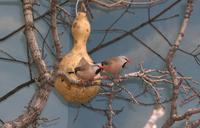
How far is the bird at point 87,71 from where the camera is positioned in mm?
938

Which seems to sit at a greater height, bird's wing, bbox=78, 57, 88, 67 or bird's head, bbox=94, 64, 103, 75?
bird's wing, bbox=78, 57, 88, 67

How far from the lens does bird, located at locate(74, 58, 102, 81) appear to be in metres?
0.94

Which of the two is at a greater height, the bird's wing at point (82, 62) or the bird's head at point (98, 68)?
the bird's wing at point (82, 62)

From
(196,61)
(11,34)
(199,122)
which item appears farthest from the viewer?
(11,34)

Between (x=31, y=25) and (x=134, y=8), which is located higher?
(x=134, y=8)

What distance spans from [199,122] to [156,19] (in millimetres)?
817

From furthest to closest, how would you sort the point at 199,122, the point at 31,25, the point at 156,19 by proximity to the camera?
the point at 156,19
the point at 31,25
the point at 199,122

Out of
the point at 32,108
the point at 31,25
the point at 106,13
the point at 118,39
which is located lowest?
the point at 32,108

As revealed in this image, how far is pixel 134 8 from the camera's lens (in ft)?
5.60

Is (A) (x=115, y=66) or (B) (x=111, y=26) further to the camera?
(B) (x=111, y=26)

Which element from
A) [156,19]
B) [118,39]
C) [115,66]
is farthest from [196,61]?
[115,66]

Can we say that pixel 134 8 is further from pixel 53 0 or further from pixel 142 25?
pixel 53 0

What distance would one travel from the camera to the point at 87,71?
0.93 metres

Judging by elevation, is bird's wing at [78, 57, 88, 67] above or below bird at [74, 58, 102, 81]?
above
